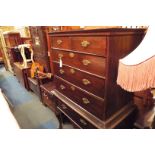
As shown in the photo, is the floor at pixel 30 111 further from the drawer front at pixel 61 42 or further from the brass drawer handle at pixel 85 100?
Result: the drawer front at pixel 61 42

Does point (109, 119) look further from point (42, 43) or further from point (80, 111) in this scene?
point (42, 43)

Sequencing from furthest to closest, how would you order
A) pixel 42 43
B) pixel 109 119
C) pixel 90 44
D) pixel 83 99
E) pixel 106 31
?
pixel 42 43 → pixel 83 99 → pixel 109 119 → pixel 90 44 → pixel 106 31

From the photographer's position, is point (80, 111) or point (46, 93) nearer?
point (80, 111)

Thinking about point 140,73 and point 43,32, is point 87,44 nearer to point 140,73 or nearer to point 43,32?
point 140,73

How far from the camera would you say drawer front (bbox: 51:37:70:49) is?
1.04 m

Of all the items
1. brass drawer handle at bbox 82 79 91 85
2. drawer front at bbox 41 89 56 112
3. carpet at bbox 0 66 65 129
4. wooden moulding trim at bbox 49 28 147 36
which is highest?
wooden moulding trim at bbox 49 28 147 36

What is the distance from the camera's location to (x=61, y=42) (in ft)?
3.67

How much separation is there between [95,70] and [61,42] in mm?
460

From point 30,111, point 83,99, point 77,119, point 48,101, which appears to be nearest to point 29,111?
point 30,111

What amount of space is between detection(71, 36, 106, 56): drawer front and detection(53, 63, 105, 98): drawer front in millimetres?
182

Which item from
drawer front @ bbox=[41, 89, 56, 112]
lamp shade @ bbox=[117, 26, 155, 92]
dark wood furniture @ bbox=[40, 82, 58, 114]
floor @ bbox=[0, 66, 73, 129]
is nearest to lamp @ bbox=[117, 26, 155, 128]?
lamp shade @ bbox=[117, 26, 155, 92]

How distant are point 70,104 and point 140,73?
839 millimetres

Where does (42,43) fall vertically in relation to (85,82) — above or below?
above

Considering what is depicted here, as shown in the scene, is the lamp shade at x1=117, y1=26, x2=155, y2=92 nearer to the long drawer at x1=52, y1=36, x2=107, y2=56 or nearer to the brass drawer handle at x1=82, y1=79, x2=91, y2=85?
the long drawer at x1=52, y1=36, x2=107, y2=56
